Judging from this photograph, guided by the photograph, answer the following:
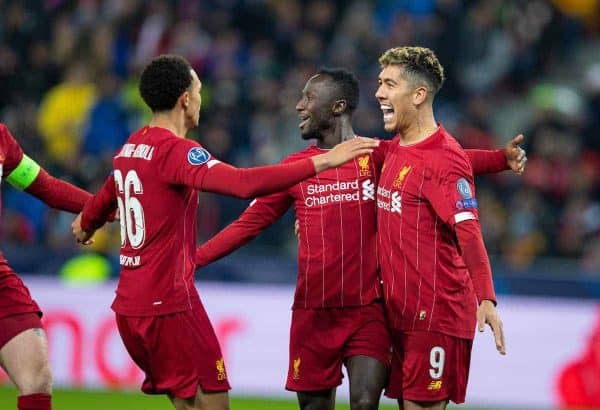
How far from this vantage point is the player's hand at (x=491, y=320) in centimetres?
614

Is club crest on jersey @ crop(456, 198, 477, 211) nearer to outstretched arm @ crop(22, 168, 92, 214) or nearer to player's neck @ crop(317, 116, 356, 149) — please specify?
player's neck @ crop(317, 116, 356, 149)

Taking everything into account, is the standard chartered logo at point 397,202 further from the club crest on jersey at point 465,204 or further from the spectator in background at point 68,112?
the spectator in background at point 68,112

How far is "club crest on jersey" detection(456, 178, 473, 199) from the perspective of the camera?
649 centimetres

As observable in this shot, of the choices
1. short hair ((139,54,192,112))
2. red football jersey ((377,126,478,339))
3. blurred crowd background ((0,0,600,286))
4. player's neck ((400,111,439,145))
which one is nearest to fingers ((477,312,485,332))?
red football jersey ((377,126,478,339))

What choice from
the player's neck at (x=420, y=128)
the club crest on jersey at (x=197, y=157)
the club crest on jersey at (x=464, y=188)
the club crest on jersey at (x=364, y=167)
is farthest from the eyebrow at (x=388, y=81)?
the club crest on jersey at (x=197, y=157)

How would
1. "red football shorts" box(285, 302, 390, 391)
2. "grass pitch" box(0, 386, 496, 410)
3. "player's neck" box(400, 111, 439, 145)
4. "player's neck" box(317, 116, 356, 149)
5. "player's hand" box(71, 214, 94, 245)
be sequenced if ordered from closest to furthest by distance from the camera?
"player's neck" box(400, 111, 439, 145), "red football shorts" box(285, 302, 390, 391), "player's hand" box(71, 214, 94, 245), "player's neck" box(317, 116, 356, 149), "grass pitch" box(0, 386, 496, 410)

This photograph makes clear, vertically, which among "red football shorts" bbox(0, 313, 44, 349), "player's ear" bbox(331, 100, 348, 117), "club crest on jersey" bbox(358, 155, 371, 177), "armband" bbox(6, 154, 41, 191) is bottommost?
"red football shorts" bbox(0, 313, 44, 349)

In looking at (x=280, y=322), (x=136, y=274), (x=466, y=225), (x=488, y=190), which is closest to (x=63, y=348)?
(x=280, y=322)

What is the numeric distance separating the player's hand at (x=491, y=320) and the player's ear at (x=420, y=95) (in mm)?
1232

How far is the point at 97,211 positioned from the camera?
276 inches

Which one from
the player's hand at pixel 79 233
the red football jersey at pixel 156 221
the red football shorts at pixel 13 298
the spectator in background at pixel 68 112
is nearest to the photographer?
the red football jersey at pixel 156 221

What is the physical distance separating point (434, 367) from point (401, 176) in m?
1.03

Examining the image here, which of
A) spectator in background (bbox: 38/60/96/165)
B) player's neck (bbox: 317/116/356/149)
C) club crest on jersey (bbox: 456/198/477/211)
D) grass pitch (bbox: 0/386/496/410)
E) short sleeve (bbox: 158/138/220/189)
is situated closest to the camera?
short sleeve (bbox: 158/138/220/189)

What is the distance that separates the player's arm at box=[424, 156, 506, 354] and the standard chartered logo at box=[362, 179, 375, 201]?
57cm
